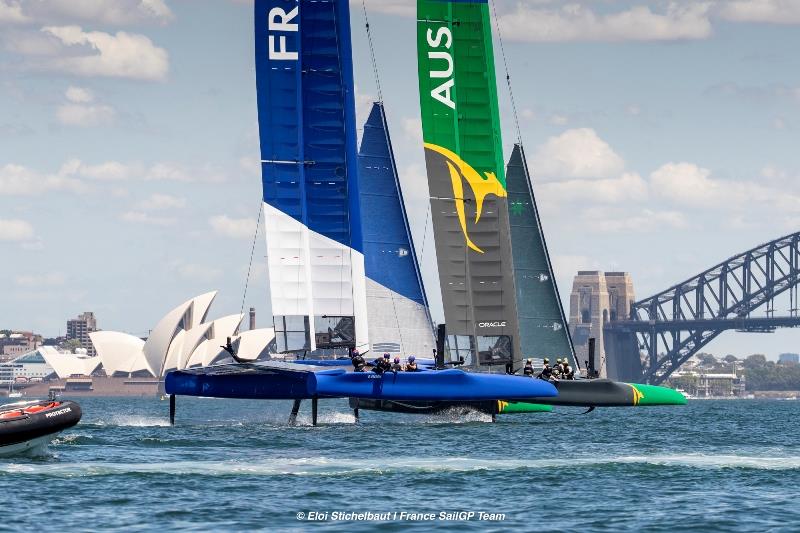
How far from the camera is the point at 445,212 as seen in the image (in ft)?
119

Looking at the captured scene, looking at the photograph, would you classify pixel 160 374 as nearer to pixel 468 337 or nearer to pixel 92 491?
pixel 468 337

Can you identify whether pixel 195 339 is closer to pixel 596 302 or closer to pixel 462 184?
pixel 596 302

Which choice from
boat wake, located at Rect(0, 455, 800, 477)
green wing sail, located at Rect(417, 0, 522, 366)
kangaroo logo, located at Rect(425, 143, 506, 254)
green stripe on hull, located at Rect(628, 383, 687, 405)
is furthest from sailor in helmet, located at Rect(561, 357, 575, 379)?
boat wake, located at Rect(0, 455, 800, 477)

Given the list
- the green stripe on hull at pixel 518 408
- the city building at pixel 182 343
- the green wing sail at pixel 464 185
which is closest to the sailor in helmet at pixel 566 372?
the green wing sail at pixel 464 185

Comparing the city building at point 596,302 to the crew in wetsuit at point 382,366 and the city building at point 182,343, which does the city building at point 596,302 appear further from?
the crew in wetsuit at point 382,366

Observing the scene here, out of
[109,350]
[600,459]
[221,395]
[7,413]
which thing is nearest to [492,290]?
[221,395]

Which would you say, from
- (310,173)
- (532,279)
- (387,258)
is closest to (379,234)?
(387,258)

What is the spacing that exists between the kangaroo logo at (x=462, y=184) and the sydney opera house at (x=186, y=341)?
6384 cm

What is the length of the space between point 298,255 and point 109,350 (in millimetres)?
109945

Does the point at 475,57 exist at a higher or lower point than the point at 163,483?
higher

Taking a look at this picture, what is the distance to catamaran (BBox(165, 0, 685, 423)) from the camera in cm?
3319

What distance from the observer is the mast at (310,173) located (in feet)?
112

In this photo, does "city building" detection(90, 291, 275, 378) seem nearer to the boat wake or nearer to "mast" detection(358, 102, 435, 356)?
"mast" detection(358, 102, 435, 356)

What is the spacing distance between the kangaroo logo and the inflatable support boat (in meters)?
13.2
